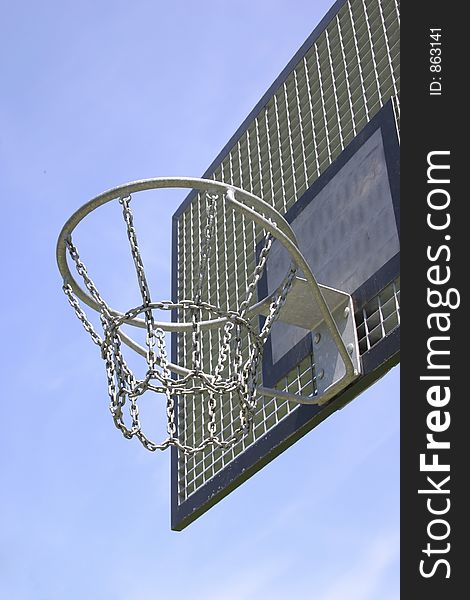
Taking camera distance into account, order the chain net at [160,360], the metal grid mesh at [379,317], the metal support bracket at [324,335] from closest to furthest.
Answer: the chain net at [160,360] → the metal grid mesh at [379,317] → the metal support bracket at [324,335]

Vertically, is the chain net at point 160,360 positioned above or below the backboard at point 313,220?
below

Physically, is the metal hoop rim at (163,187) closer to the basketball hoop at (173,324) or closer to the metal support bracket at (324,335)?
the basketball hoop at (173,324)

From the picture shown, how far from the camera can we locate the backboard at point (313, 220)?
5.28 m

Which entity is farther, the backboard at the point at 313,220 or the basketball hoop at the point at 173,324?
the backboard at the point at 313,220

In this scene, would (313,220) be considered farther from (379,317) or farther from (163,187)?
(163,187)

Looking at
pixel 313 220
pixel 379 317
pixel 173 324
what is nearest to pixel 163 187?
pixel 173 324

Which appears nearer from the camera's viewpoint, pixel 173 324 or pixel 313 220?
pixel 173 324

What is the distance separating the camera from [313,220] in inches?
227

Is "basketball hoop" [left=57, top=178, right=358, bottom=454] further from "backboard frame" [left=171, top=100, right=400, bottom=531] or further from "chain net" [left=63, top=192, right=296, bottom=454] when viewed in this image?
"backboard frame" [left=171, top=100, right=400, bottom=531]

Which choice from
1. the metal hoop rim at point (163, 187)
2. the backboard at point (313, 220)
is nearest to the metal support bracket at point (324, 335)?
the backboard at point (313, 220)

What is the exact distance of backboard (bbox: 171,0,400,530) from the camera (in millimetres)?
5281

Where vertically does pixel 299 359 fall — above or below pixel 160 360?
above

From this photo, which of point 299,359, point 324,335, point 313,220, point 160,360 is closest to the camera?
point 160,360

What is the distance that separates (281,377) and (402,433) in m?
1.43
